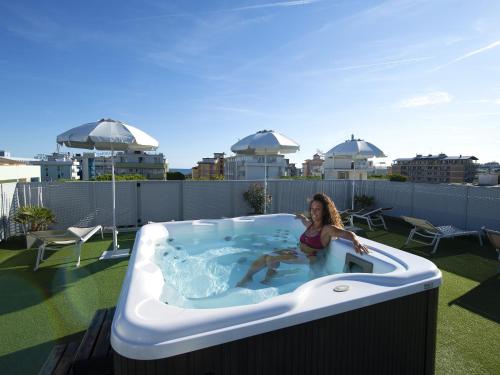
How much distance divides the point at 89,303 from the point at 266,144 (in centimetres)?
443

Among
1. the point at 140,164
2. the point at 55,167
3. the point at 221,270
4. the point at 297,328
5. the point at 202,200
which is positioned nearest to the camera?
the point at 297,328

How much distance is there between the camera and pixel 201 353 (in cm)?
152

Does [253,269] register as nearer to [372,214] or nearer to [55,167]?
[372,214]

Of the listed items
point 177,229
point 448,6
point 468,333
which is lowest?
point 468,333

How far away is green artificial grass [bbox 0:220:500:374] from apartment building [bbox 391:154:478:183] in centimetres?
7507

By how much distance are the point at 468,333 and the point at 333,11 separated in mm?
6143

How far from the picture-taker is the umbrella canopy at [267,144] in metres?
6.37

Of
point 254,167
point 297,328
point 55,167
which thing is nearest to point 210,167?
point 55,167

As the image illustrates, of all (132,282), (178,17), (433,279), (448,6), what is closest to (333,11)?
(448,6)

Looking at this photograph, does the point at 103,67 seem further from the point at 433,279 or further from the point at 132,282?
the point at 433,279

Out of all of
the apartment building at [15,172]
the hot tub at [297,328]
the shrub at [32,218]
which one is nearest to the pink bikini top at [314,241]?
the hot tub at [297,328]

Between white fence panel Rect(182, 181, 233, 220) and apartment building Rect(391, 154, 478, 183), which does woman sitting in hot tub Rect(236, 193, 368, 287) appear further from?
apartment building Rect(391, 154, 478, 183)

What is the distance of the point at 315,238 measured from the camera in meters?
3.89

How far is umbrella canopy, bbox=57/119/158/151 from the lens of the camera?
15.9 ft
